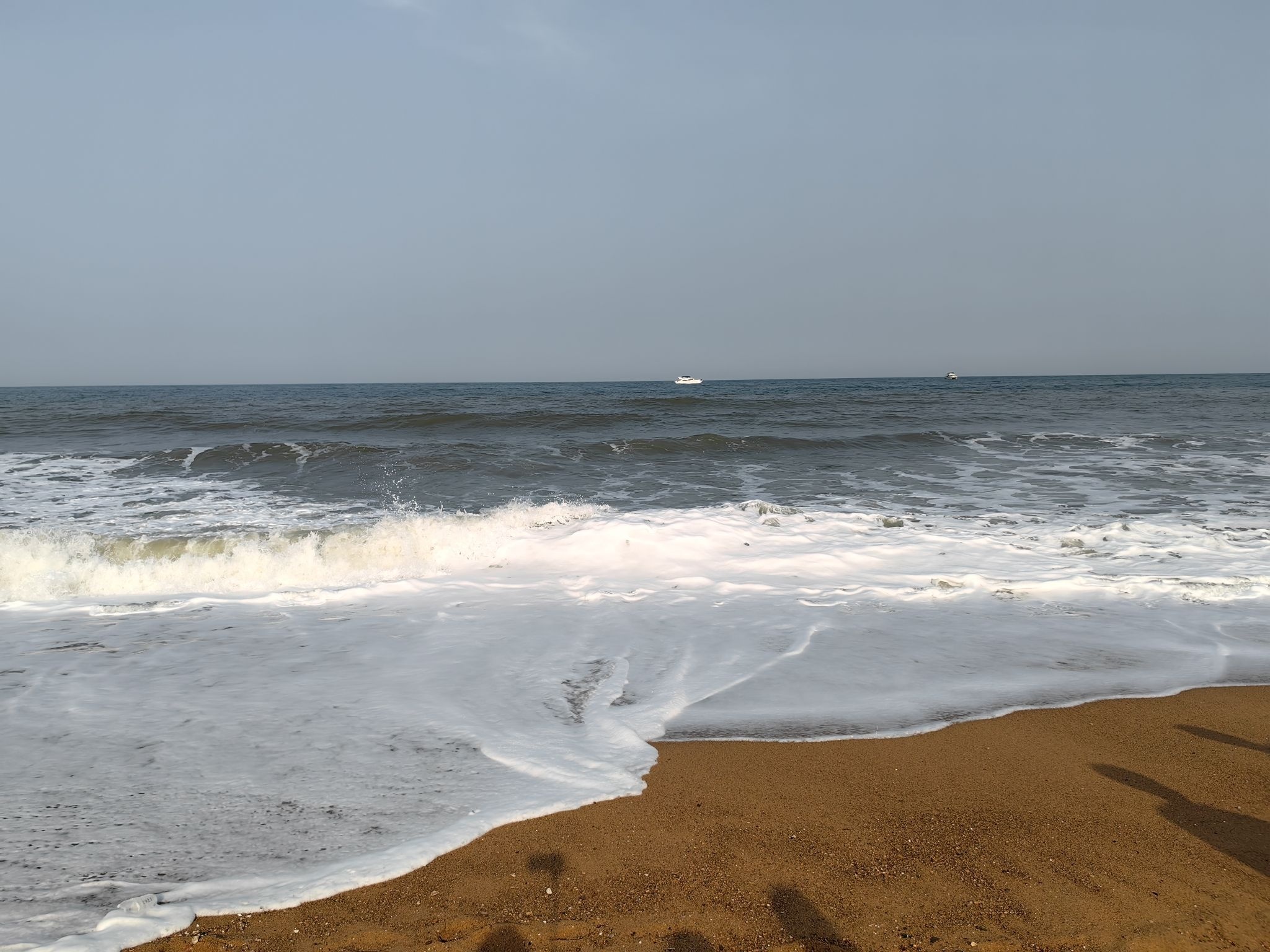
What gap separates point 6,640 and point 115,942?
3838 millimetres

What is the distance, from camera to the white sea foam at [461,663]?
2.64m

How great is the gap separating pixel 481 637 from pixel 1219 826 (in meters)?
3.89

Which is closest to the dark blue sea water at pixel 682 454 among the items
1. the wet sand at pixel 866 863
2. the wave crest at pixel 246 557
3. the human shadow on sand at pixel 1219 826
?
the wave crest at pixel 246 557

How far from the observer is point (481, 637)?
16.2 feet

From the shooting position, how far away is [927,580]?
622 centimetres

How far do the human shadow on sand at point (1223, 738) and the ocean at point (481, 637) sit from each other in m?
0.42

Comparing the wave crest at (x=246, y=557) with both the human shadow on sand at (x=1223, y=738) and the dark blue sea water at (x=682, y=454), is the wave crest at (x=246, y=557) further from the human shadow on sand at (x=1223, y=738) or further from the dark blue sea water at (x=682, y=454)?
the human shadow on sand at (x=1223, y=738)

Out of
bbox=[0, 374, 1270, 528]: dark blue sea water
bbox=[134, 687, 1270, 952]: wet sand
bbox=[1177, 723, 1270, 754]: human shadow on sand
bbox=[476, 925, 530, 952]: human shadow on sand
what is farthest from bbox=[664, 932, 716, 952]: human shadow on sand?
bbox=[0, 374, 1270, 528]: dark blue sea water

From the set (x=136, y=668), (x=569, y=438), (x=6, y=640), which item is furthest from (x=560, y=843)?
(x=569, y=438)

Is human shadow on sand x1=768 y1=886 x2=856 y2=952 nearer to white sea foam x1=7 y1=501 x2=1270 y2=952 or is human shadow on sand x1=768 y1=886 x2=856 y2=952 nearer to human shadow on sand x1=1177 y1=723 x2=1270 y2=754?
white sea foam x1=7 y1=501 x2=1270 y2=952

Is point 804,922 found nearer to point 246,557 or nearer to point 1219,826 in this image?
point 1219,826

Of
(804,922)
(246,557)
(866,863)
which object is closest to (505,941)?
(804,922)

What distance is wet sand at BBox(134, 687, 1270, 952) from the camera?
7.02ft

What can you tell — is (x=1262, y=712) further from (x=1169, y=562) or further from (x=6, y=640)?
(x=6, y=640)
